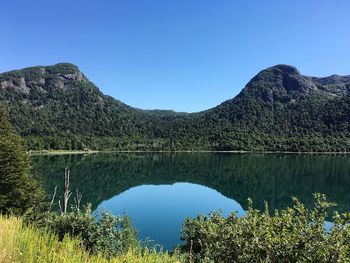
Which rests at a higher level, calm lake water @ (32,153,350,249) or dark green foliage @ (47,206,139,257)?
dark green foliage @ (47,206,139,257)

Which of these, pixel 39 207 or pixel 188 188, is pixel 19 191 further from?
pixel 188 188

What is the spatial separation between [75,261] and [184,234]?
21759mm

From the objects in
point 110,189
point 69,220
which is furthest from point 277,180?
point 69,220

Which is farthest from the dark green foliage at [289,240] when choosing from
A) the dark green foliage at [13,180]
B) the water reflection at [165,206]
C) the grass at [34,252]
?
the water reflection at [165,206]

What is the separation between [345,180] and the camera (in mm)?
102438

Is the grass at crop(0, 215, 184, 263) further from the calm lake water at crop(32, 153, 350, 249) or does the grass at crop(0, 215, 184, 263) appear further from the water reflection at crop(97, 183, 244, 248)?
the water reflection at crop(97, 183, 244, 248)

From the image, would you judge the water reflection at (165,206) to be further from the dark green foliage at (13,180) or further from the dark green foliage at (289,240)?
the dark green foliage at (289,240)

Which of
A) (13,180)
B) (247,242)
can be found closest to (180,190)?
(13,180)

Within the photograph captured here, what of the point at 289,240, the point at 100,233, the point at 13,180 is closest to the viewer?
the point at 289,240

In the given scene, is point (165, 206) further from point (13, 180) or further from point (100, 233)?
point (100, 233)

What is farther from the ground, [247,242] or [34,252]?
[34,252]

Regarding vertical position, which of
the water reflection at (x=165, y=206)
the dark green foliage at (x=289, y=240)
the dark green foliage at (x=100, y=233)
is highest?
the dark green foliage at (x=289, y=240)

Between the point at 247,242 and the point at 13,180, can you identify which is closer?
the point at 247,242

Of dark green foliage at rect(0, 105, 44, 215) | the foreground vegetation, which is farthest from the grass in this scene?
dark green foliage at rect(0, 105, 44, 215)
